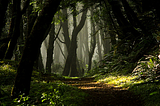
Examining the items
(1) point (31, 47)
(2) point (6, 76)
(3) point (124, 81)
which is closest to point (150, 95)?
(3) point (124, 81)

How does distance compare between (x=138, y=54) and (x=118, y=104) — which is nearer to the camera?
(x=118, y=104)

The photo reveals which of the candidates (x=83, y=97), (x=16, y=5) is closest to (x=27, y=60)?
(x=83, y=97)

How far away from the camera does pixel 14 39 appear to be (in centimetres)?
905

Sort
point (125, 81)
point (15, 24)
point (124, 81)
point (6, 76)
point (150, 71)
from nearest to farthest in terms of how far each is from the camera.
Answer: point (150, 71)
point (125, 81)
point (124, 81)
point (6, 76)
point (15, 24)

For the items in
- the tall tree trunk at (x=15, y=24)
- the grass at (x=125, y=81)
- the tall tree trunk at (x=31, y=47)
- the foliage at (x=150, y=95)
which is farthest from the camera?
the tall tree trunk at (x=15, y=24)

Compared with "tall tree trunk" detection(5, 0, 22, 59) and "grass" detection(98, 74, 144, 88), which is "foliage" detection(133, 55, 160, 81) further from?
"tall tree trunk" detection(5, 0, 22, 59)

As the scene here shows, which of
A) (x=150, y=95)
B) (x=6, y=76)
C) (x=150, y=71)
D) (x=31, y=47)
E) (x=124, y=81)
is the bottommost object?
(x=150, y=95)

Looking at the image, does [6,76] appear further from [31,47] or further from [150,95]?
[150,95]

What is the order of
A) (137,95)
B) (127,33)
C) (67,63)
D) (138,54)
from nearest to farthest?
1. (137,95)
2. (138,54)
3. (127,33)
4. (67,63)

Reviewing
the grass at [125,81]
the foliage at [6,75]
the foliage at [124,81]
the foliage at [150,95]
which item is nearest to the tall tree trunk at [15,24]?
the foliage at [6,75]

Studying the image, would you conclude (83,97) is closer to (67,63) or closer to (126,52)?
(126,52)

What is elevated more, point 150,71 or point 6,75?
point 150,71

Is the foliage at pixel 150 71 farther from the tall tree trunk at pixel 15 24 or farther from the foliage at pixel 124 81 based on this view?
the tall tree trunk at pixel 15 24

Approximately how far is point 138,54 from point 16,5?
7.25 metres
